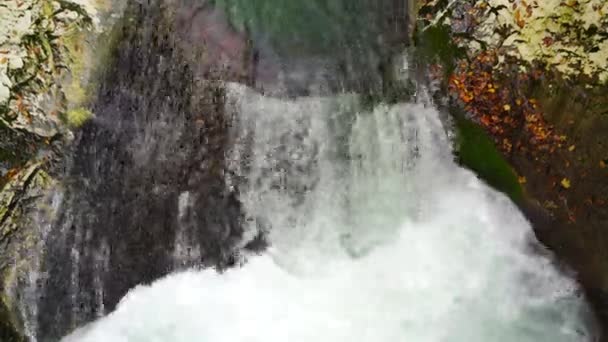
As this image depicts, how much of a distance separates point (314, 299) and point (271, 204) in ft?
2.15

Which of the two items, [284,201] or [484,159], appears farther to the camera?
[284,201]

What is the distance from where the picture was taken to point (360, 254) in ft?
15.2

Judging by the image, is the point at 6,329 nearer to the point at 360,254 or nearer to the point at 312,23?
the point at 360,254

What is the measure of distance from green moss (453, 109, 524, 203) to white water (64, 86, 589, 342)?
0.23ft

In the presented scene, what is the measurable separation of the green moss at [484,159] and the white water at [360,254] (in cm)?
7

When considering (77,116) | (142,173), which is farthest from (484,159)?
(77,116)

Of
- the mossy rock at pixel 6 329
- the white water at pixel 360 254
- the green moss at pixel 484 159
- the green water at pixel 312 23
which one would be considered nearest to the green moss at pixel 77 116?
the white water at pixel 360 254

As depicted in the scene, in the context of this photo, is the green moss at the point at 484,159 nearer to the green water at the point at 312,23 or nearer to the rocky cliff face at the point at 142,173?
the rocky cliff face at the point at 142,173

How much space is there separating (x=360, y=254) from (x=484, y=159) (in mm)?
969

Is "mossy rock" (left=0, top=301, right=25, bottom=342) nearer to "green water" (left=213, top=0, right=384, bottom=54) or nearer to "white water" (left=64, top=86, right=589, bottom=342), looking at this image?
"white water" (left=64, top=86, right=589, bottom=342)

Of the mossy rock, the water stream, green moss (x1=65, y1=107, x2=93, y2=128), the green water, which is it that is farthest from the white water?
green moss (x1=65, y1=107, x2=93, y2=128)

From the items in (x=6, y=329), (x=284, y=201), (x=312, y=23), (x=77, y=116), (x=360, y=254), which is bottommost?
(x=6, y=329)

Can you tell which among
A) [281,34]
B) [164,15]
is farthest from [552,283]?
[164,15]

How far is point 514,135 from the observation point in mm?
4484
